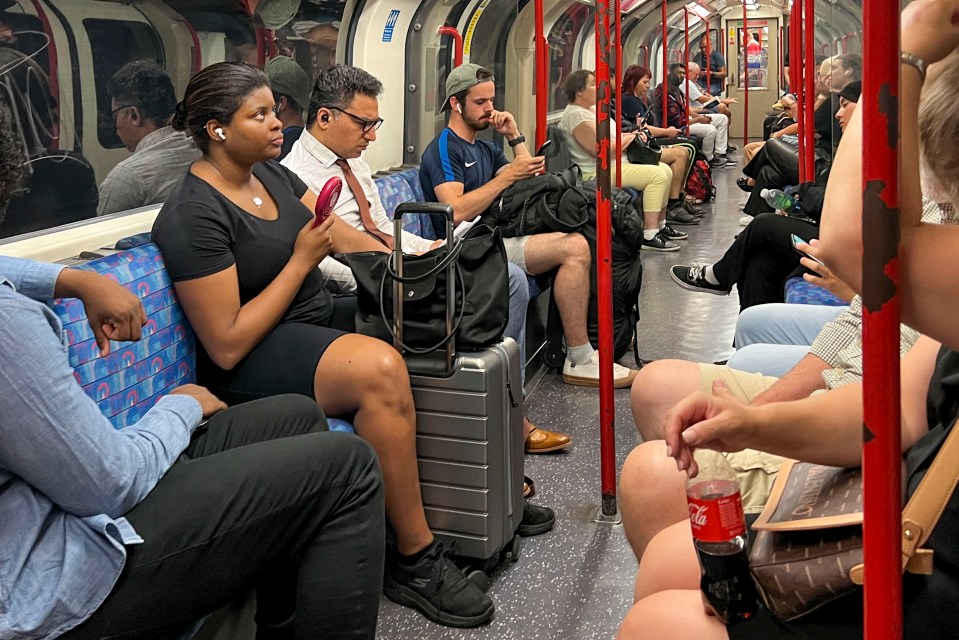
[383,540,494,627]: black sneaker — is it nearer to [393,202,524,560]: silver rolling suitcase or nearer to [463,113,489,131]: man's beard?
[393,202,524,560]: silver rolling suitcase

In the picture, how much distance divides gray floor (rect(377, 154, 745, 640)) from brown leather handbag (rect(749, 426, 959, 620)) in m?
1.32

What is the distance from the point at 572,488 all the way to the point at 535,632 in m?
1.01

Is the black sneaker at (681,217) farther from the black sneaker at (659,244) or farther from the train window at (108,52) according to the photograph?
the train window at (108,52)

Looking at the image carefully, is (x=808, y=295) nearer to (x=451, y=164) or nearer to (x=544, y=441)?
(x=544, y=441)

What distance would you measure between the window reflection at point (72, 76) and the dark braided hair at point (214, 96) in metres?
0.40

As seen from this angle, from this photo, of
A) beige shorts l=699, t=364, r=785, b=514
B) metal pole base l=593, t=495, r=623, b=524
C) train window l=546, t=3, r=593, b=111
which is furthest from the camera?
train window l=546, t=3, r=593, b=111

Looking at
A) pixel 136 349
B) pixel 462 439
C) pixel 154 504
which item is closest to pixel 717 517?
pixel 154 504

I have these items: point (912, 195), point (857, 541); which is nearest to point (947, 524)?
point (857, 541)

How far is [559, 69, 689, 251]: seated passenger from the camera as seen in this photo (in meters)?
8.04

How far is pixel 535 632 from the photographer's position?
2.71 metres

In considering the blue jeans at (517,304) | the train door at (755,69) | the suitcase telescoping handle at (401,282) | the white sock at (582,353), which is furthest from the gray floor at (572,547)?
the train door at (755,69)

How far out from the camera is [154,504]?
196 centimetres

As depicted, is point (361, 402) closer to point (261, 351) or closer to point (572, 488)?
point (261, 351)

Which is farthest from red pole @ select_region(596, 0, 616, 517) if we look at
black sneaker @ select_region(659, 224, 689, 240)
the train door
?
the train door
